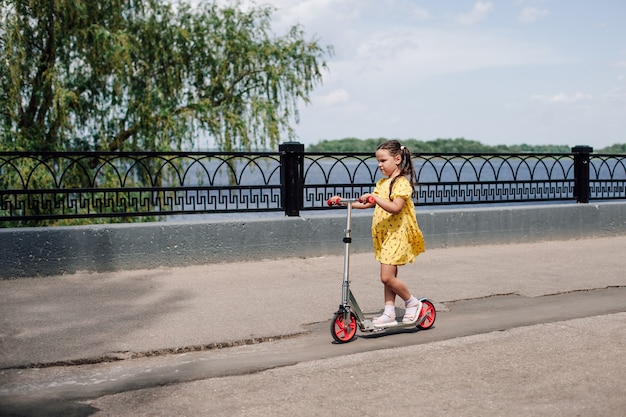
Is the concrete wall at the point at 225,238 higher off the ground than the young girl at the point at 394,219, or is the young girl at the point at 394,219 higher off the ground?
the young girl at the point at 394,219

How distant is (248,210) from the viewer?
973cm

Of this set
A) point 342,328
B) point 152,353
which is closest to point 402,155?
point 342,328

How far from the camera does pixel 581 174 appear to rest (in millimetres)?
12516

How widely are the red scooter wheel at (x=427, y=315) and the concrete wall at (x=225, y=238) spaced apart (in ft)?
12.5

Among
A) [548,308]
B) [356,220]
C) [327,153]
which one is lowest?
[548,308]

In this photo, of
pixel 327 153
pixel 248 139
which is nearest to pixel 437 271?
pixel 327 153

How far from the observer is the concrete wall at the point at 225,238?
8.44 m

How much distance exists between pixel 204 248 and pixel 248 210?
87 cm

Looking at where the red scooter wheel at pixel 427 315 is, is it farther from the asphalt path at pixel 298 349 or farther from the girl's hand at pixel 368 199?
the girl's hand at pixel 368 199

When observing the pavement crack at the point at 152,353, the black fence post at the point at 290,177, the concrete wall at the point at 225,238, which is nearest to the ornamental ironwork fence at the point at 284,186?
the black fence post at the point at 290,177

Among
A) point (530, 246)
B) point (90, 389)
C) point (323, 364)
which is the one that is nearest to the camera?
point (90, 389)

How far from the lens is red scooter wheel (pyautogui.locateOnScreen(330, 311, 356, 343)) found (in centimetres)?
555

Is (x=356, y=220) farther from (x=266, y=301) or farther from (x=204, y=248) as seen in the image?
(x=266, y=301)

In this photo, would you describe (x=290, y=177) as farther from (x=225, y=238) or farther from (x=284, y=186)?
(x=225, y=238)
